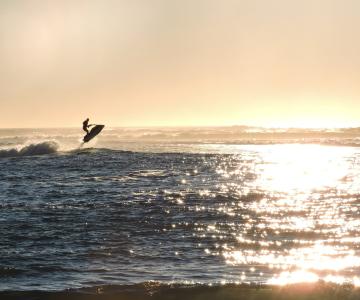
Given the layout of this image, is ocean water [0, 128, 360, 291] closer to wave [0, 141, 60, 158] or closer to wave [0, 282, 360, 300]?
wave [0, 282, 360, 300]

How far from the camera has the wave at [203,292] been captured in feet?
27.0

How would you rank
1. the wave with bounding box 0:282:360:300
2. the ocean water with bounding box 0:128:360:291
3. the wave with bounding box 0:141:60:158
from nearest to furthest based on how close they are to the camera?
the wave with bounding box 0:282:360:300, the ocean water with bounding box 0:128:360:291, the wave with bounding box 0:141:60:158

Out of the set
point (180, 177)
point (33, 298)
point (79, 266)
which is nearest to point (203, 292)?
point (33, 298)

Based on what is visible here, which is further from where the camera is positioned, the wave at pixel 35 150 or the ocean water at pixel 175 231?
the wave at pixel 35 150

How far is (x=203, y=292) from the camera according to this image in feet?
28.5

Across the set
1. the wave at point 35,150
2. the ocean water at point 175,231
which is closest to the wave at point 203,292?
the ocean water at point 175,231

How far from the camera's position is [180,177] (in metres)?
28.9

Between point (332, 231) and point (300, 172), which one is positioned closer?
point (332, 231)

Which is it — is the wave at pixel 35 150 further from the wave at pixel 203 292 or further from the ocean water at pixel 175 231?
the wave at pixel 203 292

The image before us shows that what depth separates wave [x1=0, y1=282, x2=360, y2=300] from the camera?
8.24 m

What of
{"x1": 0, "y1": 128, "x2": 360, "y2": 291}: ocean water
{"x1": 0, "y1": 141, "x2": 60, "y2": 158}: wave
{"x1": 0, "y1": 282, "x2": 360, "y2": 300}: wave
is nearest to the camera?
{"x1": 0, "y1": 282, "x2": 360, "y2": 300}: wave

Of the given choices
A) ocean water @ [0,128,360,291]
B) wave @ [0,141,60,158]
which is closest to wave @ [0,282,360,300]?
ocean water @ [0,128,360,291]

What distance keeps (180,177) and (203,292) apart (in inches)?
799

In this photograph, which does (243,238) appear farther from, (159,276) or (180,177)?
(180,177)
